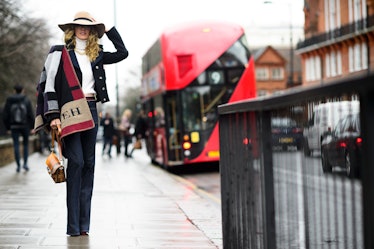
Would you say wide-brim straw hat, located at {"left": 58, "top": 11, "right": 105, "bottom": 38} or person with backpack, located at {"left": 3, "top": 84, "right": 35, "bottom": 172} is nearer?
wide-brim straw hat, located at {"left": 58, "top": 11, "right": 105, "bottom": 38}

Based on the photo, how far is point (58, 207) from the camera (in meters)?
9.49

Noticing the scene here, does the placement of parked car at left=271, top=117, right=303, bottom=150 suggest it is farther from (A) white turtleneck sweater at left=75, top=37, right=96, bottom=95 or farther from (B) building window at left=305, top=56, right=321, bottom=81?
(B) building window at left=305, top=56, right=321, bottom=81

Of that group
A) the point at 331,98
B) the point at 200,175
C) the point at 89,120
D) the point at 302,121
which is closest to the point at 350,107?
Result: the point at 331,98

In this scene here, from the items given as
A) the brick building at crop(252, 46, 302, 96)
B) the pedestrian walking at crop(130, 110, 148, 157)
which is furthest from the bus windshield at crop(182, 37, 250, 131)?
the brick building at crop(252, 46, 302, 96)

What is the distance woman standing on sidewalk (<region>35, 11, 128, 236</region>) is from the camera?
22.6 ft

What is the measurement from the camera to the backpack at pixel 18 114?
666 inches

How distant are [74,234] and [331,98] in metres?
3.95

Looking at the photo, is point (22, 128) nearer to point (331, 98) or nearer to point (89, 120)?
point (89, 120)

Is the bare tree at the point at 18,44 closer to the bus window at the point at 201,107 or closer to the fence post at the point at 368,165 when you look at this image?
the bus window at the point at 201,107

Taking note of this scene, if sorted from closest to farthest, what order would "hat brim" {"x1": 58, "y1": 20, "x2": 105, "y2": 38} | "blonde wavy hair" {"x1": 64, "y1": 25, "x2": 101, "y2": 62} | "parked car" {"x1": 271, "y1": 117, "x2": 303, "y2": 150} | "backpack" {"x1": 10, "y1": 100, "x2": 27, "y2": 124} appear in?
"parked car" {"x1": 271, "y1": 117, "x2": 303, "y2": 150} → "hat brim" {"x1": 58, "y1": 20, "x2": 105, "y2": 38} → "blonde wavy hair" {"x1": 64, "y1": 25, "x2": 101, "y2": 62} → "backpack" {"x1": 10, "y1": 100, "x2": 27, "y2": 124}

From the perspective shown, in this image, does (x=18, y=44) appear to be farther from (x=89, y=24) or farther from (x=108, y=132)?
(x=89, y=24)

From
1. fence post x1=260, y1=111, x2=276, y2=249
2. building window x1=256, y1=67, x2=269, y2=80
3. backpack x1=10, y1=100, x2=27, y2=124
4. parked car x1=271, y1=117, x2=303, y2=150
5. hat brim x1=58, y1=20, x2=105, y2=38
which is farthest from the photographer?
building window x1=256, y1=67, x2=269, y2=80

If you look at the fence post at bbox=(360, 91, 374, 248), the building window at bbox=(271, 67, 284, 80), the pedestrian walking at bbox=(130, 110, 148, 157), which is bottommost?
the pedestrian walking at bbox=(130, 110, 148, 157)

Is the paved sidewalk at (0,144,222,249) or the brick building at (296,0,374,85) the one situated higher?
the brick building at (296,0,374,85)
